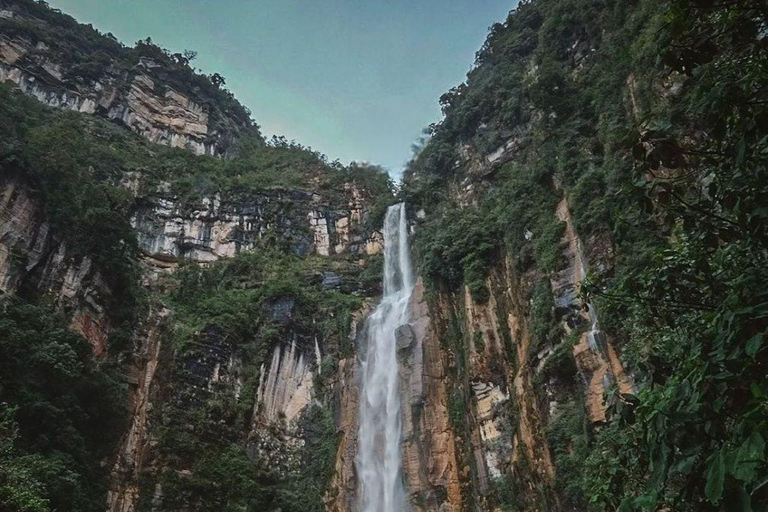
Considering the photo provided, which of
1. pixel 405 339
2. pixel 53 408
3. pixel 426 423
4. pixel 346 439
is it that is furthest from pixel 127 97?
pixel 426 423

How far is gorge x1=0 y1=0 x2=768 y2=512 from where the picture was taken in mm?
2693

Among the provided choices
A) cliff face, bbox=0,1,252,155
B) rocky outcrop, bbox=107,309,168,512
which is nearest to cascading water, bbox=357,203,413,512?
rocky outcrop, bbox=107,309,168,512

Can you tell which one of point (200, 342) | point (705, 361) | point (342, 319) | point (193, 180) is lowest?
point (705, 361)

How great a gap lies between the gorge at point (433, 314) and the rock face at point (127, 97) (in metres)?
2.08

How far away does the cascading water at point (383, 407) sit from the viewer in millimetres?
15727

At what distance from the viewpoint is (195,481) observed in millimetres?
15281

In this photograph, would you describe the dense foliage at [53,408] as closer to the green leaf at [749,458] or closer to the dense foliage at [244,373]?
the dense foliage at [244,373]

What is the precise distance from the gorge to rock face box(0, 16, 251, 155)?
2081mm

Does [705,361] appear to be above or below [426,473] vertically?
below

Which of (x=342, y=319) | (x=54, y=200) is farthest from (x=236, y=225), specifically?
(x=54, y=200)

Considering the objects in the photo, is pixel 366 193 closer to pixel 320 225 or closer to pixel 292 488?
pixel 320 225

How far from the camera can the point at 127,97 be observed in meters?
33.0

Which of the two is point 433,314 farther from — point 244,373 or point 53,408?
point 53,408

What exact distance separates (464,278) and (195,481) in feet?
31.8
